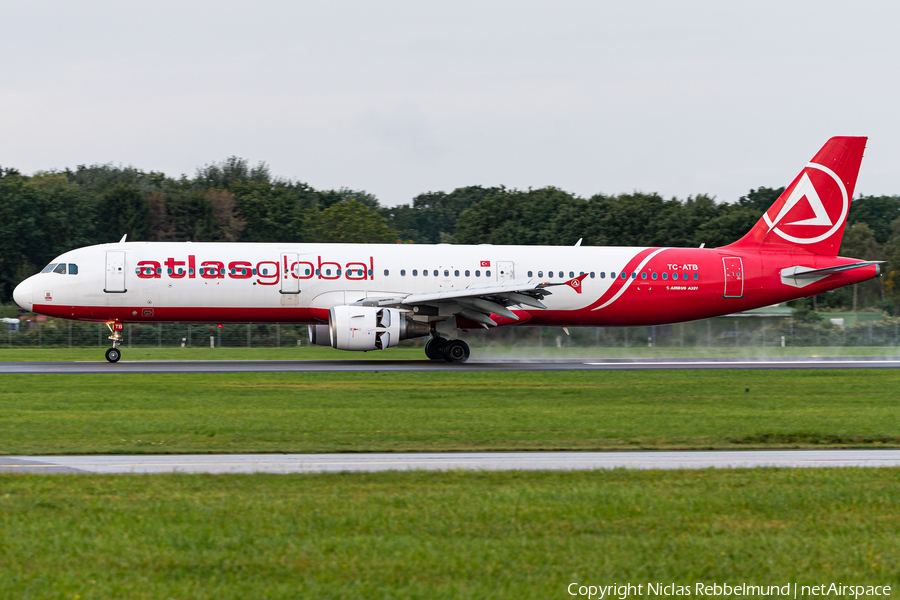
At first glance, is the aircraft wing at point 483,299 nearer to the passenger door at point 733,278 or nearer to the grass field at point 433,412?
the grass field at point 433,412

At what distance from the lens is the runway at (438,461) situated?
12.0 metres

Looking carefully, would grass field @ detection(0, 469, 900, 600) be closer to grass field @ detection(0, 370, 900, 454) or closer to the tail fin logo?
grass field @ detection(0, 370, 900, 454)

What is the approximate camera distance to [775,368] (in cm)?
3167

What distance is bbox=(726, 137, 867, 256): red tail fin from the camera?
3681cm

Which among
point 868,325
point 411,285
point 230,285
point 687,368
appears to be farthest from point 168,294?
point 868,325

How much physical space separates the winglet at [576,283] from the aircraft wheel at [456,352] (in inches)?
171

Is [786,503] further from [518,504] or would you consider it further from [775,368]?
[775,368]

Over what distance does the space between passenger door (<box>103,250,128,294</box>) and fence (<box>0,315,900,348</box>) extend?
485 inches

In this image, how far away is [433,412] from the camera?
18.5 m

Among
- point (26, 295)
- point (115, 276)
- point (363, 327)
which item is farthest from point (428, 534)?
point (26, 295)

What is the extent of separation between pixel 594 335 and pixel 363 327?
57.2ft

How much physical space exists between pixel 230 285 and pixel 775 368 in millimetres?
18264

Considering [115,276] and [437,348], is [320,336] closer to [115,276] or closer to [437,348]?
[437,348]

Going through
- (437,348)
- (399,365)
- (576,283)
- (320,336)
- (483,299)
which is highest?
(576,283)
